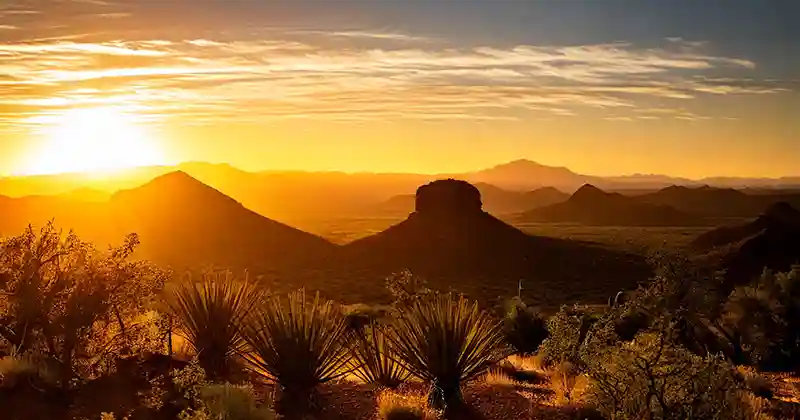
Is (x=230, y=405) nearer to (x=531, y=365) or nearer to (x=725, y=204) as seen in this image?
(x=531, y=365)

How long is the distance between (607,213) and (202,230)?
377ft

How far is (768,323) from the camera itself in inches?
910

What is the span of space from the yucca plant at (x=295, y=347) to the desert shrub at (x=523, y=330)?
17.8m

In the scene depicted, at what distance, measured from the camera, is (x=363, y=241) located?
81.4m

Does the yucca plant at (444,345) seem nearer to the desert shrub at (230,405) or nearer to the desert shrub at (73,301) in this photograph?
the desert shrub at (230,405)

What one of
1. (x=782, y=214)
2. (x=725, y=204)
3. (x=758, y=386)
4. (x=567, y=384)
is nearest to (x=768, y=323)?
(x=758, y=386)

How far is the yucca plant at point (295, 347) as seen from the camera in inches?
386

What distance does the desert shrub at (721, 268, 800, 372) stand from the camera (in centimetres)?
2222

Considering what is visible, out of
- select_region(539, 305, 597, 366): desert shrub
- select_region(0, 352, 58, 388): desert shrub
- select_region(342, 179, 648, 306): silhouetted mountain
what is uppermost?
select_region(0, 352, 58, 388): desert shrub

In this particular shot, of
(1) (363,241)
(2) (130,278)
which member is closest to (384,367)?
(2) (130,278)

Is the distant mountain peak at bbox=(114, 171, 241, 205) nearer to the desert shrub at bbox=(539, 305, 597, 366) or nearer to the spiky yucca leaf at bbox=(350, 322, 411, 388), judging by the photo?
the desert shrub at bbox=(539, 305, 597, 366)

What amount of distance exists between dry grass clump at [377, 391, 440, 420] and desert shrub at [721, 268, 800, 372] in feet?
53.1

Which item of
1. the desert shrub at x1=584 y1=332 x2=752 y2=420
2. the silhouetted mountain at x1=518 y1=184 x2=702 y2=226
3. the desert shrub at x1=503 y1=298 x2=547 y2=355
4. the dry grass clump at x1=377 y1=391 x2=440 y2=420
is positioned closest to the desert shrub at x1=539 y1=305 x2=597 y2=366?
the dry grass clump at x1=377 y1=391 x2=440 y2=420

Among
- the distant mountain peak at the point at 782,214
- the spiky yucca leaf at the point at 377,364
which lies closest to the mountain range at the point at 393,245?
the distant mountain peak at the point at 782,214
